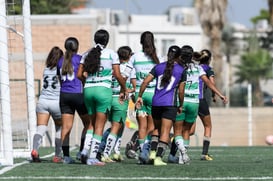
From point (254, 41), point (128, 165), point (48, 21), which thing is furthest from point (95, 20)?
point (254, 41)

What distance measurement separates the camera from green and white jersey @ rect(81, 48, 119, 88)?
50.7 ft

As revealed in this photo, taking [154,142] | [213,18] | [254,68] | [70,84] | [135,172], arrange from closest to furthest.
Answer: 1. [135,172]
2. [154,142]
3. [70,84]
4. [213,18]
5. [254,68]

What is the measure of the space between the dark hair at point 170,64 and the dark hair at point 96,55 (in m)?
1.03

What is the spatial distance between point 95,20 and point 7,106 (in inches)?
1012

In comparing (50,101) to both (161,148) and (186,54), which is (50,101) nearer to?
(161,148)

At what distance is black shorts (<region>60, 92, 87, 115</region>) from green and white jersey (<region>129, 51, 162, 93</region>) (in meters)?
1.10

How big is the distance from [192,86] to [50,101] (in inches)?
93.1

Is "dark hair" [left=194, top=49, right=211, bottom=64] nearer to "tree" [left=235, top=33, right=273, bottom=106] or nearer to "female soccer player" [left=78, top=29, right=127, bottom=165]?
"female soccer player" [left=78, top=29, right=127, bottom=165]

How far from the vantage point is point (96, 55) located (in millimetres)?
15453

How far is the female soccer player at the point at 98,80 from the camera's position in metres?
15.4

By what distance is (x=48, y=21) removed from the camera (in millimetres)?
41688

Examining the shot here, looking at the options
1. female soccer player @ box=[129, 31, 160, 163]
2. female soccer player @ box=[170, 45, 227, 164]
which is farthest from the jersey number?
female soccer player @ box=[170, 45, 227, 164]

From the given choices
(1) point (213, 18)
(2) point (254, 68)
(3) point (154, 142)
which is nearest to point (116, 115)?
(3) point (154, 142)

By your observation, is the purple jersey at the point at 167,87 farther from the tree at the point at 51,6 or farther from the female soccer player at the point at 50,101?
the tree at the point at 51,6
